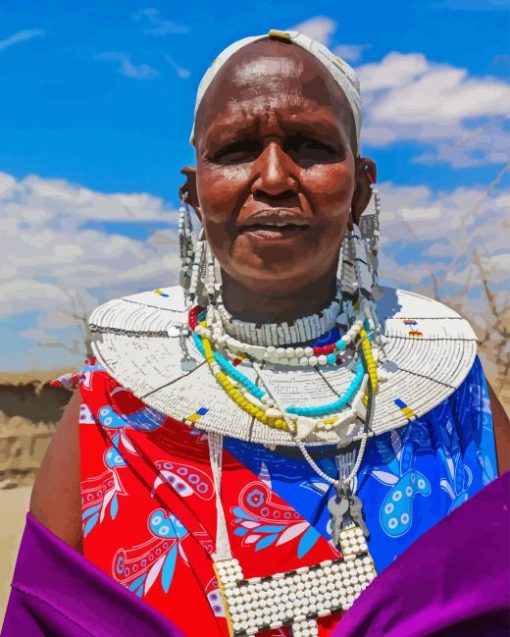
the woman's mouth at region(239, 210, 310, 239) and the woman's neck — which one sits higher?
the woman's mouth at region(239, 210, 310, 239)

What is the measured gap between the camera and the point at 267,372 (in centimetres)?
149

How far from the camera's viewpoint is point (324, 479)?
1366 mm

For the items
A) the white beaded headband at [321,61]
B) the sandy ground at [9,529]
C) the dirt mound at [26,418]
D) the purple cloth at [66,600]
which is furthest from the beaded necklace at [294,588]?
the dirt mound at [26,418]

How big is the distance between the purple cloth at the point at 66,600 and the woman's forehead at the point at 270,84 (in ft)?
3.03

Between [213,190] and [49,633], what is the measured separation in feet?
3.11

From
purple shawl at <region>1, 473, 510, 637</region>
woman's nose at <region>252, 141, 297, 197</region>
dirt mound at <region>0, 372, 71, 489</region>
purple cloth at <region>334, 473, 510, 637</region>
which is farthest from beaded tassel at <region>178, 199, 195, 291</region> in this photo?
dirt mound at <region>0, 372, 71, 489</region>

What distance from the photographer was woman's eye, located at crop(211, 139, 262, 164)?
137 centimetres

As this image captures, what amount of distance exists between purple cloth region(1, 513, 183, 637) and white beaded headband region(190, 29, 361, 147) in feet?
3.17

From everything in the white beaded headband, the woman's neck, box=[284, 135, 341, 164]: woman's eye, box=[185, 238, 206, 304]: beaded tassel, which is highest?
the white beaded headband

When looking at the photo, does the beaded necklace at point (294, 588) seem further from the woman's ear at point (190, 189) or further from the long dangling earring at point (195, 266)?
the woman's ear at point (190, 189)

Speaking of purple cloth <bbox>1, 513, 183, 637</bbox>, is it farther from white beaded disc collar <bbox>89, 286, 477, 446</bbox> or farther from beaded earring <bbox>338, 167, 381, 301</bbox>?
beaded earring <bbox>338, 167, 381, 301</bbox>

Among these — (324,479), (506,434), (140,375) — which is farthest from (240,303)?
(506,434)

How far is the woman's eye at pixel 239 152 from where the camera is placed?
137 centimetres

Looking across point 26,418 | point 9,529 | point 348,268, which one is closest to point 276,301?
point 348,268
